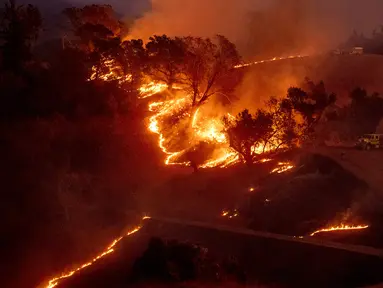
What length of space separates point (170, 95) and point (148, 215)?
10566 millimetres

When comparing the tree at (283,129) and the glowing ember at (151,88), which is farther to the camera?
the glowing ember at (151,88)

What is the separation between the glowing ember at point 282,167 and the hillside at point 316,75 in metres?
7.07

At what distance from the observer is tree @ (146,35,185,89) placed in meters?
25.1

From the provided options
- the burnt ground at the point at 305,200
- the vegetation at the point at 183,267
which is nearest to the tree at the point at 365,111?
the burnt ground at the point at 305,200

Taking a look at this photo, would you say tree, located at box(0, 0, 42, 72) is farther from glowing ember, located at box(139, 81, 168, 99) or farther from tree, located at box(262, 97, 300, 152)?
tree, located at box(262, 97, 300, 152)

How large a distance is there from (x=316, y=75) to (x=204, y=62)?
7.25 metres

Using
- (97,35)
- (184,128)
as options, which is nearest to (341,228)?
(184,128)

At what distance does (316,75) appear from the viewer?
28750 mm

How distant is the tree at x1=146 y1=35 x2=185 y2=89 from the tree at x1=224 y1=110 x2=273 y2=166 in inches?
221

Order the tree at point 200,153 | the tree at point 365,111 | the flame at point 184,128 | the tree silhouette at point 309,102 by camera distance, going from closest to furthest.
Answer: the tree silhouette at point 309,102, the tree at point 200,153, the flame at point 184,128, the tree at point 365,111

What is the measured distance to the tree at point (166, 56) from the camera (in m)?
25.1

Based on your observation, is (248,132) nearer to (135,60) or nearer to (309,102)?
(309,102)

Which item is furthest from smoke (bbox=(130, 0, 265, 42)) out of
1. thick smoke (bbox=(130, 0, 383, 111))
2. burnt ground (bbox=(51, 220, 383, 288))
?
burnt ground (bbox=(51, 220, 383, 288))

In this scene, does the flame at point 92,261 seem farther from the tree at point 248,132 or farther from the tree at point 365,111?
the tree at point 365,111
